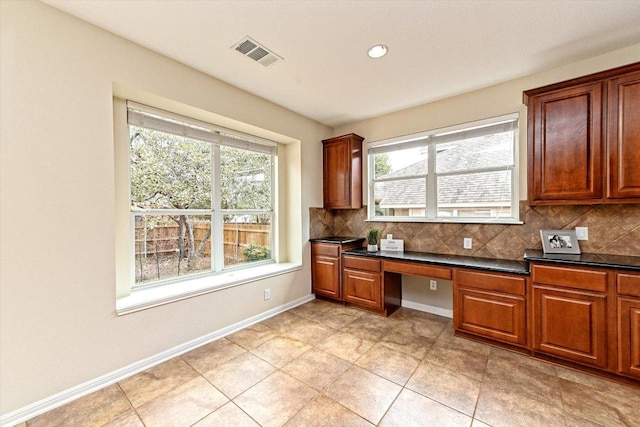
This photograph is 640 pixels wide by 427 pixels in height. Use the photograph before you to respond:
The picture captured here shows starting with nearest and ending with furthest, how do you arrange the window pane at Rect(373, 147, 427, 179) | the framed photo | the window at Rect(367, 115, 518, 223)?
1. the framed photo
2. the window at Rect(367, 115, 518, 223)
3. the window pane at Rect(373, 147, 427, 179)

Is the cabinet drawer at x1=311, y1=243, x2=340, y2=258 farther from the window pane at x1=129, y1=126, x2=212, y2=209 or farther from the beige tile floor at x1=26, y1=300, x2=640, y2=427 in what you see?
the window pane at x1=129, y1=126, x2=212, y2=209

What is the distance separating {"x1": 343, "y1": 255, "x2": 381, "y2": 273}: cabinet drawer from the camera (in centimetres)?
327

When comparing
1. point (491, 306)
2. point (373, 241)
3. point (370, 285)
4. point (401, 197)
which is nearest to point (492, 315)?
point (491, 306)

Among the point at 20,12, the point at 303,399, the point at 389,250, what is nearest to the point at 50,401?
the point at 303,399

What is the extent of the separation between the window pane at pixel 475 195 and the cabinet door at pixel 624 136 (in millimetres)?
840

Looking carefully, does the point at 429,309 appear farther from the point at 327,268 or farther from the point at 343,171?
the point at 343,171

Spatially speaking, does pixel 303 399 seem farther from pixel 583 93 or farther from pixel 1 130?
pixel 583 93

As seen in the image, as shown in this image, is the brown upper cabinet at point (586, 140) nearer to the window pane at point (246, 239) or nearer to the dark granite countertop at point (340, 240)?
the dark granite countertop at point (340, 240)

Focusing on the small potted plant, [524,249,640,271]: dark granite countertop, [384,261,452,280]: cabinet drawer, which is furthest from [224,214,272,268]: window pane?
[524,249,640,271]: dark granite countertop

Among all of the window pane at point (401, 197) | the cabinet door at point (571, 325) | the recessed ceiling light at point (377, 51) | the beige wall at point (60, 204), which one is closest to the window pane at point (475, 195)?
the window pane at point (401, 197)

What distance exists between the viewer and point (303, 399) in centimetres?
181

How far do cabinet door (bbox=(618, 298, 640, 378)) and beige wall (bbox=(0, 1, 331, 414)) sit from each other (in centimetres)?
360

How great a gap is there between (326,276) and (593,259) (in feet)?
9.04

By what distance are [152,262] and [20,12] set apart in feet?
6.63
